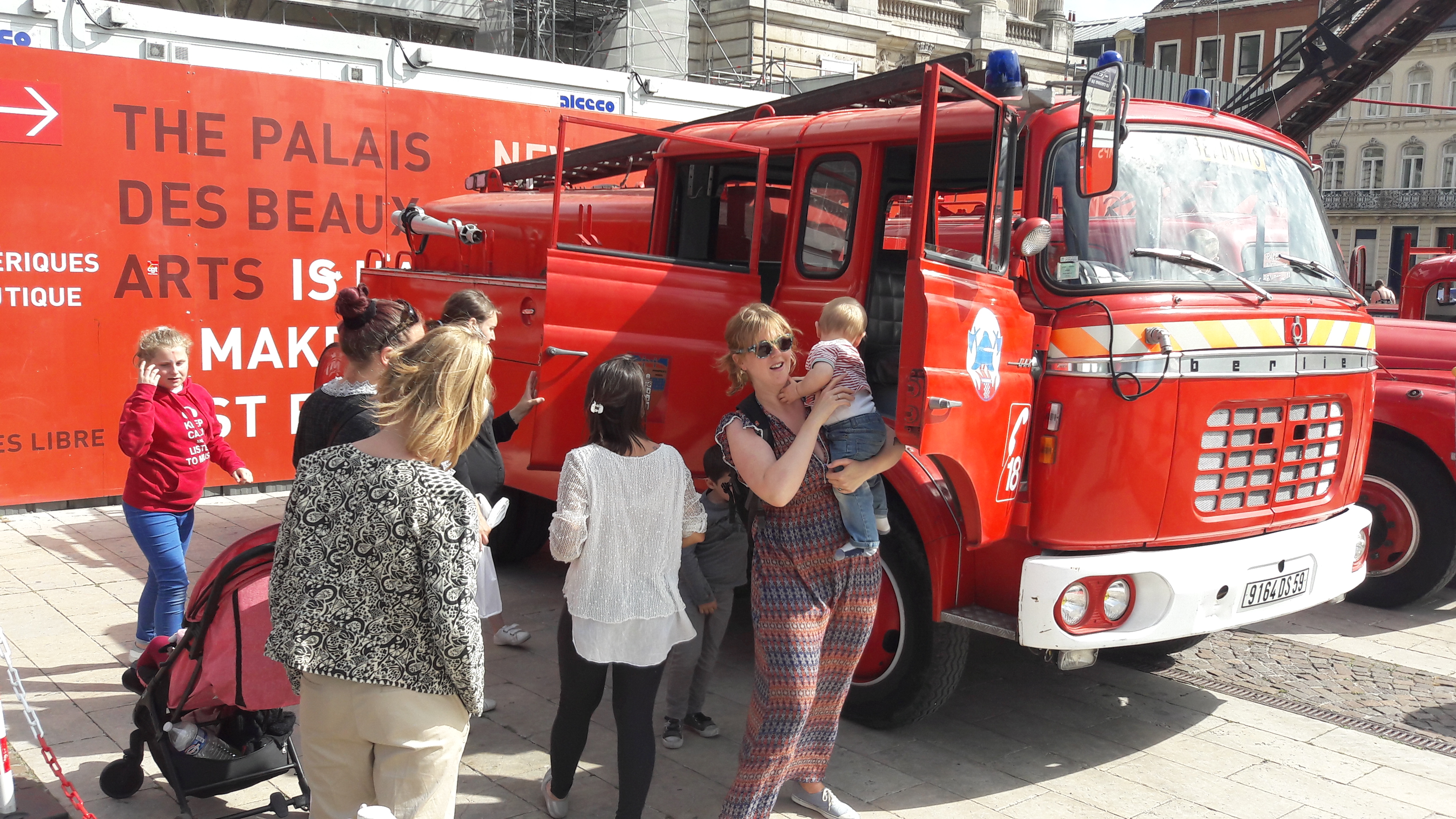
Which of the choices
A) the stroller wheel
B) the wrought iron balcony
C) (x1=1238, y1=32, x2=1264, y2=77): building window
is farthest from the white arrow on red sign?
(x1=1238, y1=32, x2=1264, y2=77): building window

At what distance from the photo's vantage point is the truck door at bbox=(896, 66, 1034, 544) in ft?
12.5

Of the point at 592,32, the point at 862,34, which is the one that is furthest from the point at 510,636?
the point at 862,34

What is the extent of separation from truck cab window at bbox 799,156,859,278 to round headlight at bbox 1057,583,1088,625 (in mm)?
1789

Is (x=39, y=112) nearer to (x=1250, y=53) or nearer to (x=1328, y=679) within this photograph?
(x=1328, y=679)

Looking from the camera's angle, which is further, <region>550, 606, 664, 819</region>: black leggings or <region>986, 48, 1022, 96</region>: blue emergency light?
<region>986, 48, 1022, 96</region>: blue emergency light

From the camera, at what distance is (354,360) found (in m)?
3.86

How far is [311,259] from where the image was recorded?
9.53 m

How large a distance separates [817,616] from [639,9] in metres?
23.2

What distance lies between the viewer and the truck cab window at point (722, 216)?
5.88m

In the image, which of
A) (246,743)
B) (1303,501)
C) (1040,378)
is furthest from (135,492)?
(1303,501)

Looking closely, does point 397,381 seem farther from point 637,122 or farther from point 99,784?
point 637,122

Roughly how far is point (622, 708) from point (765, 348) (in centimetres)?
124

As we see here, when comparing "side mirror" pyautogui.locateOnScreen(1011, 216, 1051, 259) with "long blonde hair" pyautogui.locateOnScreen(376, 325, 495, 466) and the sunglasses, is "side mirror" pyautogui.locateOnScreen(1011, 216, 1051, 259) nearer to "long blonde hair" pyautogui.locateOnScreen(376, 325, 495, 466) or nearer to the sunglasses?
→ the sunglasses

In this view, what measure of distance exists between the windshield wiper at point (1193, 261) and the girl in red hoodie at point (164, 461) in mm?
3904
